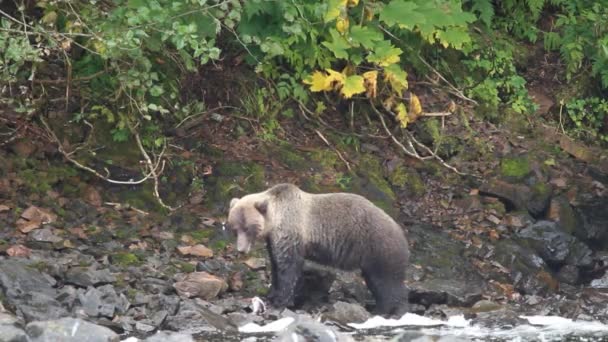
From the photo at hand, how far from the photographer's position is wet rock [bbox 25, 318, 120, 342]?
26.1 ft

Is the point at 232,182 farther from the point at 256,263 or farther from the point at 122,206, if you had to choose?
the point at 256,263

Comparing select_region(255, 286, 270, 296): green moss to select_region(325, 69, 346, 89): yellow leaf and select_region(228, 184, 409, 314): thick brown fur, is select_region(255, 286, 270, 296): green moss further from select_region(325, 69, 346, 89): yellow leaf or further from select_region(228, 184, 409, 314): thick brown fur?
select_region(325, 69, 346, 89): yellow leaf

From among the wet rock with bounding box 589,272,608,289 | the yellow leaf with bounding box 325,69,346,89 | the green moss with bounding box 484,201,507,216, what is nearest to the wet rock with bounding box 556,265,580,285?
the wet rock with bounding box 589,272,608,289

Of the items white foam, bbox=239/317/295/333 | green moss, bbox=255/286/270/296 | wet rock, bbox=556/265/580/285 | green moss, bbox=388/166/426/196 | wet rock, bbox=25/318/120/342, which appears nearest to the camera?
wet rock, bbox=25/318/120/342

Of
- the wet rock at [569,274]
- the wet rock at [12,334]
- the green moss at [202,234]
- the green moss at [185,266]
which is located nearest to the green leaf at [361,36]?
the green moss at [202,234]

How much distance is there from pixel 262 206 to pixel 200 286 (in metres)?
0.92

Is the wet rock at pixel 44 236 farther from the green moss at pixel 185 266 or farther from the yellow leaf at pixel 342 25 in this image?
the yellow leaf at pixel 342 25

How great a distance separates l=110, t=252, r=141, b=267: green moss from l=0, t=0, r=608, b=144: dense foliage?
1492 millimetres

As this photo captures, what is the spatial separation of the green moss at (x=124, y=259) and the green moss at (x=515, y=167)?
5422mm

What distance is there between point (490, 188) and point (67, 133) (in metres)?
5.14

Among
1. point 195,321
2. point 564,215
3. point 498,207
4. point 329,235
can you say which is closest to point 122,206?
point 329,235

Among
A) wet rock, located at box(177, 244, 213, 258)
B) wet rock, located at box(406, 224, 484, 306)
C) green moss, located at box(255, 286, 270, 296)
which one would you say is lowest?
wet rock, located at box(406, 224, 484, 306)

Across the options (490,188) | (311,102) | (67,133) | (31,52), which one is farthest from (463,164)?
(31,52)

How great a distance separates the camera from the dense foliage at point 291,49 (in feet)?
35.0
